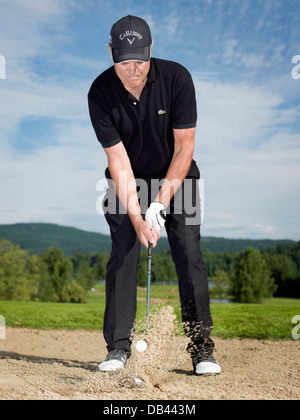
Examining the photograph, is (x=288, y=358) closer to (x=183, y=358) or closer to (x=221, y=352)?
(x=221, y=352)

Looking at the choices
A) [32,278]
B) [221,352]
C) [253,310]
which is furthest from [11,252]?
[221,352]

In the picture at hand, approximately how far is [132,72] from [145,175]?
99 centimetres

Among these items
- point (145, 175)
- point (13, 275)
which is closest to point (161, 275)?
point (13, 275)

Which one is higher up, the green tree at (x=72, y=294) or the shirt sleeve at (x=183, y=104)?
the shirt sleeve at (x=183, y=104)

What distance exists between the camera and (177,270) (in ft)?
13.8

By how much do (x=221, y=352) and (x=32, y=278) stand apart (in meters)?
42.8

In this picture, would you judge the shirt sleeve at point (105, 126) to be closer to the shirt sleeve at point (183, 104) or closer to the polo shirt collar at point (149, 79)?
the polo shirt collar at point (149, 79)

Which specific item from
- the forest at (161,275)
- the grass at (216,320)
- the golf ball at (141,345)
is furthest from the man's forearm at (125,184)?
the forest at (161,275)

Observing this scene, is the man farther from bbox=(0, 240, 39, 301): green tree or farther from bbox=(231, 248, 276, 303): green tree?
bbox=(231, 248, 276, 303): green tree

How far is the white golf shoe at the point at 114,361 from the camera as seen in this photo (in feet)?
13.2

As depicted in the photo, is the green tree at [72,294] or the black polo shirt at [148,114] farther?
the green tree at [72,294]

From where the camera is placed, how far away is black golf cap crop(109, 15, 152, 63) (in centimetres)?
389

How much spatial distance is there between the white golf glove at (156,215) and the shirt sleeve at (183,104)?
81 centimetres

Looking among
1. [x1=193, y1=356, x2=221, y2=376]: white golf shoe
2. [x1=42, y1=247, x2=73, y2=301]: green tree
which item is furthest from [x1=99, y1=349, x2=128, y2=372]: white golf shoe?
[x1=42, y1=247, x2=73, y2=301]: green tree
